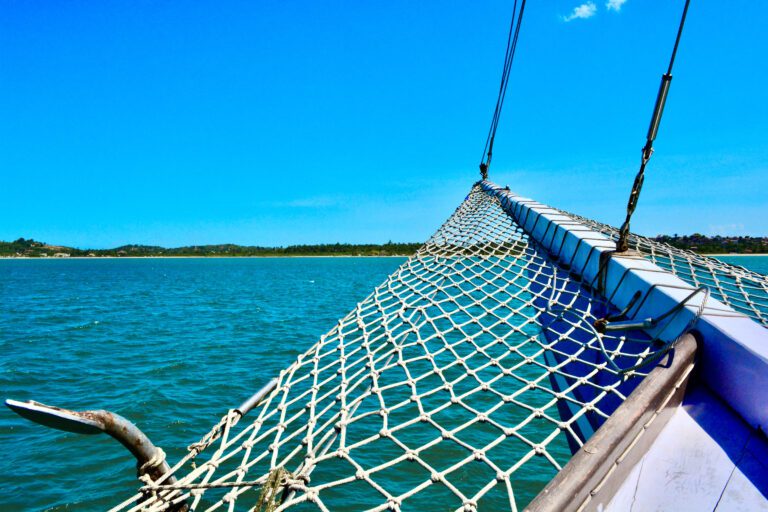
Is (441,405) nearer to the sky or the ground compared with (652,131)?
nearer to the ground

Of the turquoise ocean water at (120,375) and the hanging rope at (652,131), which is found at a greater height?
the hanging rope at (652,131)

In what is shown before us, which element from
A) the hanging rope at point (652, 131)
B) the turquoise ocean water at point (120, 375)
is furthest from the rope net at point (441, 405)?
the turquoise ocean water at point (120, 375)

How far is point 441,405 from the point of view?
16.9 feet

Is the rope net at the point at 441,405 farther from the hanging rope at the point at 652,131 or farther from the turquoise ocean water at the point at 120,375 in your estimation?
the turquoise ocean water at the point at 120,375

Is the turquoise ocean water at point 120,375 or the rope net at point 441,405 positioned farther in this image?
the turquoise ocean water at point 120,375

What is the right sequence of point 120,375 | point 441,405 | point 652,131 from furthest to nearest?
point 120,375 < point 441,405 < point 652,131

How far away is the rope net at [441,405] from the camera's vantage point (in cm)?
200

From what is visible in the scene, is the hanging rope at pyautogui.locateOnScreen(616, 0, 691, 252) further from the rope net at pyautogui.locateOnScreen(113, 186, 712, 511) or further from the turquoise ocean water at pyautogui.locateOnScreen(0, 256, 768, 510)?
the turquoise ocean water at pyautogui.locateOnScreen(0, 256, 768, 510)

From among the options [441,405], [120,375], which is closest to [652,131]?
[441,405]

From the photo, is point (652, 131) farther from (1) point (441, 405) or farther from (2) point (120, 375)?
(2) point (120, 375)

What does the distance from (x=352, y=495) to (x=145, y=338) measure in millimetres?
12048

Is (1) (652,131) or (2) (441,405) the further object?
(2) (441,405)

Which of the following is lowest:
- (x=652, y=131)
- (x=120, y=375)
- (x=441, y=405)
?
(x=120, y=375)

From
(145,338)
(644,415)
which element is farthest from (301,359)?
(145,338)
